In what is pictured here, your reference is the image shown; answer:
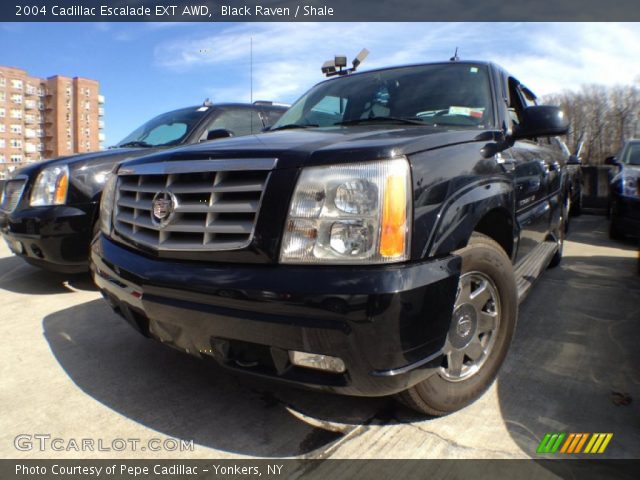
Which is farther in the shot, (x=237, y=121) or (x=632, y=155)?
(x=632, y=155)

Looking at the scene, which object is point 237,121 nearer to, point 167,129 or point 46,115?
point 167,129

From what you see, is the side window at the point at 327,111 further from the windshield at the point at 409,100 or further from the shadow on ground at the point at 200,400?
the shadow on ground at the point at 200,400

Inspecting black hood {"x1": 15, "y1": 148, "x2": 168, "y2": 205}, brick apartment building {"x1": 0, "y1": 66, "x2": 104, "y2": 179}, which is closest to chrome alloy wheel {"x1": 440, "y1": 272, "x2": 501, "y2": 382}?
black hood {"x1": 15, "y1": 148, "x2": 168, "y2": 205}

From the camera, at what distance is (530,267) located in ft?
10.8

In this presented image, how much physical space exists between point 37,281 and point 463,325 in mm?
4300

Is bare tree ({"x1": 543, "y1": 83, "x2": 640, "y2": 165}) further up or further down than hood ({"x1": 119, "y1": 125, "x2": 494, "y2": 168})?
further up

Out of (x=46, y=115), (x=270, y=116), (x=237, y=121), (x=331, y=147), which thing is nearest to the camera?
(x=331, y=147)

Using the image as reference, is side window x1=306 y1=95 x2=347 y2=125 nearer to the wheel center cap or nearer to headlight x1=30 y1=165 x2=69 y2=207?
the wheel center cap

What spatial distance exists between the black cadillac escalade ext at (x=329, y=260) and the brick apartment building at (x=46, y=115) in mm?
101635

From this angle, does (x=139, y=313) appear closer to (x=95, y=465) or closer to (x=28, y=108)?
(x=95, y=465)

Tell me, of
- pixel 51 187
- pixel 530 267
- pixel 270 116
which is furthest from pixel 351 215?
pixel 270 116

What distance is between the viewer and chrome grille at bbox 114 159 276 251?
70.8 inches

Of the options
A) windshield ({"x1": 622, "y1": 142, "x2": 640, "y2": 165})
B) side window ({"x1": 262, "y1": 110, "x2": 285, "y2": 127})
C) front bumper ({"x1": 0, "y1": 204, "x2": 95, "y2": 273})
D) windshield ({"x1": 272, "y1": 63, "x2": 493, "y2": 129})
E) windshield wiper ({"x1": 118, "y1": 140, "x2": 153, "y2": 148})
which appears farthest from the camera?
windshield ({"x1": 622, "y1": 142, "x2": 640, "y2": 165})

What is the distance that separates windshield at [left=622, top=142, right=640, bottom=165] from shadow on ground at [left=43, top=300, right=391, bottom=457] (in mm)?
7273
